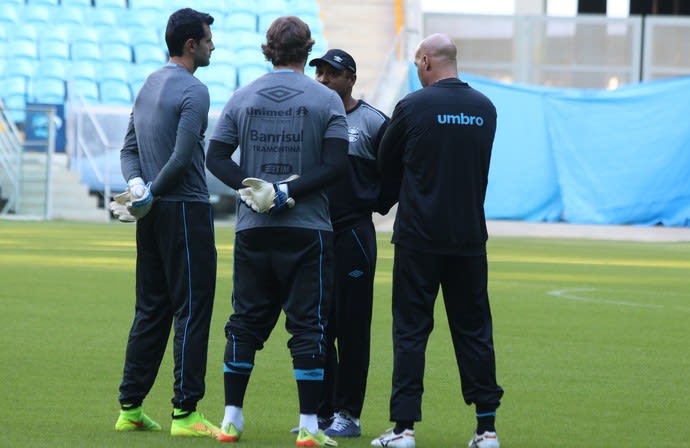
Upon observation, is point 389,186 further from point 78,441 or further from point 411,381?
point 78,441

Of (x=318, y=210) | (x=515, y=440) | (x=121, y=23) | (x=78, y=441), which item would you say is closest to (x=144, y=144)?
(x=318, y=210)

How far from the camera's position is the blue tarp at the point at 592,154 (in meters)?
30.6

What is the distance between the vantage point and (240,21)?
115 feet

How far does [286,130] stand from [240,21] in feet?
97.3

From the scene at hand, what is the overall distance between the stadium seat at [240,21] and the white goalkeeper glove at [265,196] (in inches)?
1168

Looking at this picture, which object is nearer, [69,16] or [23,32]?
[23,32]

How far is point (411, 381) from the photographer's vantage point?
6.16 m

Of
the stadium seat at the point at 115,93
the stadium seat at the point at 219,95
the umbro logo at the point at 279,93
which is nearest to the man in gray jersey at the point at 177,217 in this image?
the umbro logo at the point at 279,93

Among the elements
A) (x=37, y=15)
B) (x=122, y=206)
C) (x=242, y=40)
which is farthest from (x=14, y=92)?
(x=122, y=206)

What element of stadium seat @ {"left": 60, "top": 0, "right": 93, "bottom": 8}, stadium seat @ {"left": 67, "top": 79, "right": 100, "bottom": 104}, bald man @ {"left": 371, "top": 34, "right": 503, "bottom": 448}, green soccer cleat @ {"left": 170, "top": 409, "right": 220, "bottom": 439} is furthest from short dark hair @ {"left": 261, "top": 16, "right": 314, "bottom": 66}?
stadium seat @ {"left": 60, "top": 0, "right": 93, "bottom": 8}

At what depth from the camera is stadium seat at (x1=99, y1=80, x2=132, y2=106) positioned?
1287 inches

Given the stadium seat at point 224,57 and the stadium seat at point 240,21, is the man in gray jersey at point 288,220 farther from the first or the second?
the stadium seat at point 240,21

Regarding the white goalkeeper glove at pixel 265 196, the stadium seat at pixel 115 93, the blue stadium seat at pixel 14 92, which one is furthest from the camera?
the stadium seat at pixel 115 93

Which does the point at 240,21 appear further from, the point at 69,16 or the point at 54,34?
the point at 54,34
